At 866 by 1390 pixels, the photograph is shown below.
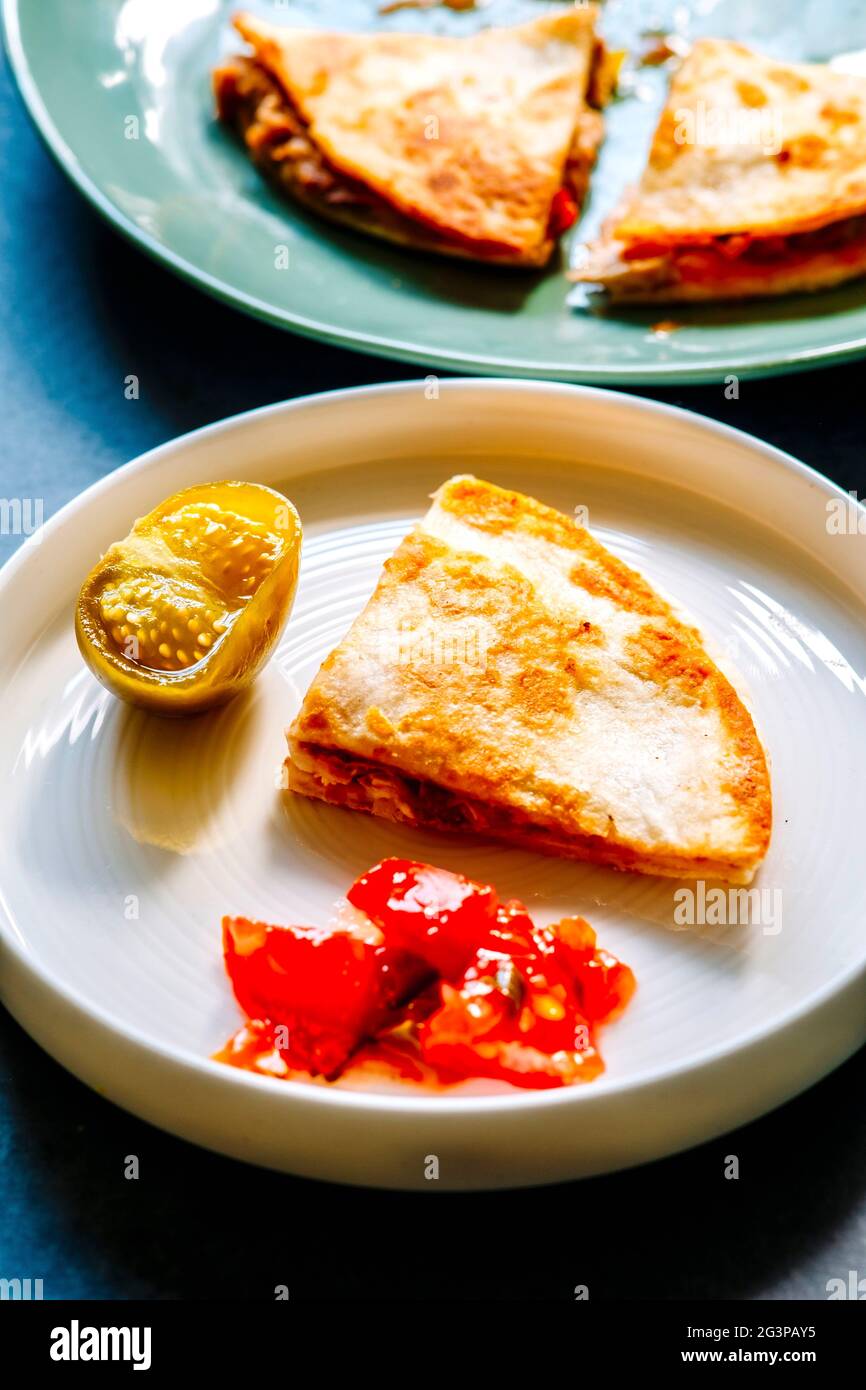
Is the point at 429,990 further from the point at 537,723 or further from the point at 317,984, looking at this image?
the point at 537,723

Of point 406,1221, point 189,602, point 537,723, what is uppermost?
point 189,602

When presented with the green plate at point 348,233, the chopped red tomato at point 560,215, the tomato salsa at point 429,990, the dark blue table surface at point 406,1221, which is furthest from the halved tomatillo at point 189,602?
the chopped red tomato at point 560,215

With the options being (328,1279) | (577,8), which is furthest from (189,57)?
(328,1279)

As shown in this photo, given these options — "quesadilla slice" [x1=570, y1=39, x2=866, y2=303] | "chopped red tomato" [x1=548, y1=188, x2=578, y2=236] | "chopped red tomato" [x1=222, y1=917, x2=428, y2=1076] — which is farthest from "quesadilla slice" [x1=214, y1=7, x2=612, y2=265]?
"chopped red tomato" [x1=222, y1=917, x2=428, y2=1076]

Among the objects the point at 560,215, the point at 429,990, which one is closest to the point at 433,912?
the point at 429,990

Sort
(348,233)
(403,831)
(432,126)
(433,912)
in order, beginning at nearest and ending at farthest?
(433,912) < (403,831) < (348,233) < (432,126)

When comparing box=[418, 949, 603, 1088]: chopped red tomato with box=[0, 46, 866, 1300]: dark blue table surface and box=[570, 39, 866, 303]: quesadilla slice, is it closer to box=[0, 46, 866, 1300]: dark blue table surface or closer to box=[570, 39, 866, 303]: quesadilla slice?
box=[0, 46, 866, 1300]: dark blue table surface
